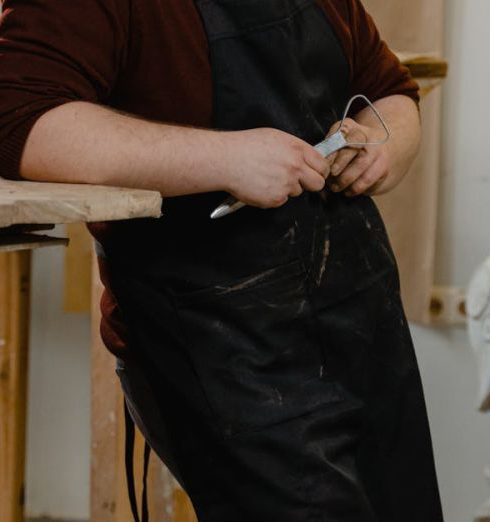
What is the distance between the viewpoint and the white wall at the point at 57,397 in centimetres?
276

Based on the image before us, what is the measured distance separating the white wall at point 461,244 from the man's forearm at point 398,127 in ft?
3.48

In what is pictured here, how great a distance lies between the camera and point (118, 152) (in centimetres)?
108

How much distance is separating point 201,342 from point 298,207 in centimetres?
20

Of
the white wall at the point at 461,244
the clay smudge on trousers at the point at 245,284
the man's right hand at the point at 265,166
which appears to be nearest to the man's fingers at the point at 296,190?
the man's right hand at the point at 265,166

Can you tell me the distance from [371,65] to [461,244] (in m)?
1.19

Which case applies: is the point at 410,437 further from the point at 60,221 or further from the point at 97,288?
the point at 97,288

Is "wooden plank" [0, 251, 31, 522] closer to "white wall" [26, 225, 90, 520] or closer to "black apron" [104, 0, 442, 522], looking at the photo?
"black apron" [104, 0, 442, 522]

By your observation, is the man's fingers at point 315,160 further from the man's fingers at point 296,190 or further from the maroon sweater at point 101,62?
the maroon sweater at point 101,62

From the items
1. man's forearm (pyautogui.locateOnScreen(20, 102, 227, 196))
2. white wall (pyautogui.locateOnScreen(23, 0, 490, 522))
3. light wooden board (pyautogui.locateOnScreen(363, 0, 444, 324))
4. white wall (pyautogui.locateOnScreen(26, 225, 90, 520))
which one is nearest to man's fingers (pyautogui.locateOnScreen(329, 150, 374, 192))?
man's forearm (pyautogui.locateOnScreen(20, 102, 227, 196))

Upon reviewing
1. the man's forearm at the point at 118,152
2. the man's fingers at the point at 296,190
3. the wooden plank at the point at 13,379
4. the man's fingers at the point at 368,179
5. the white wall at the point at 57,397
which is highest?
the man's forearm at the point at 118,152

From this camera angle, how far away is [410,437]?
1.38 metres

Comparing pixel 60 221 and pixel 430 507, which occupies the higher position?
pixel 60 221

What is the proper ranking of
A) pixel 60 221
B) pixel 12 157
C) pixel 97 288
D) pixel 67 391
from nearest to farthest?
pixel 60 221, pixel 12 157, pixel 97 288, pixel 67 391

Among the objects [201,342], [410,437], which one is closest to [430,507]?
[410,437]
